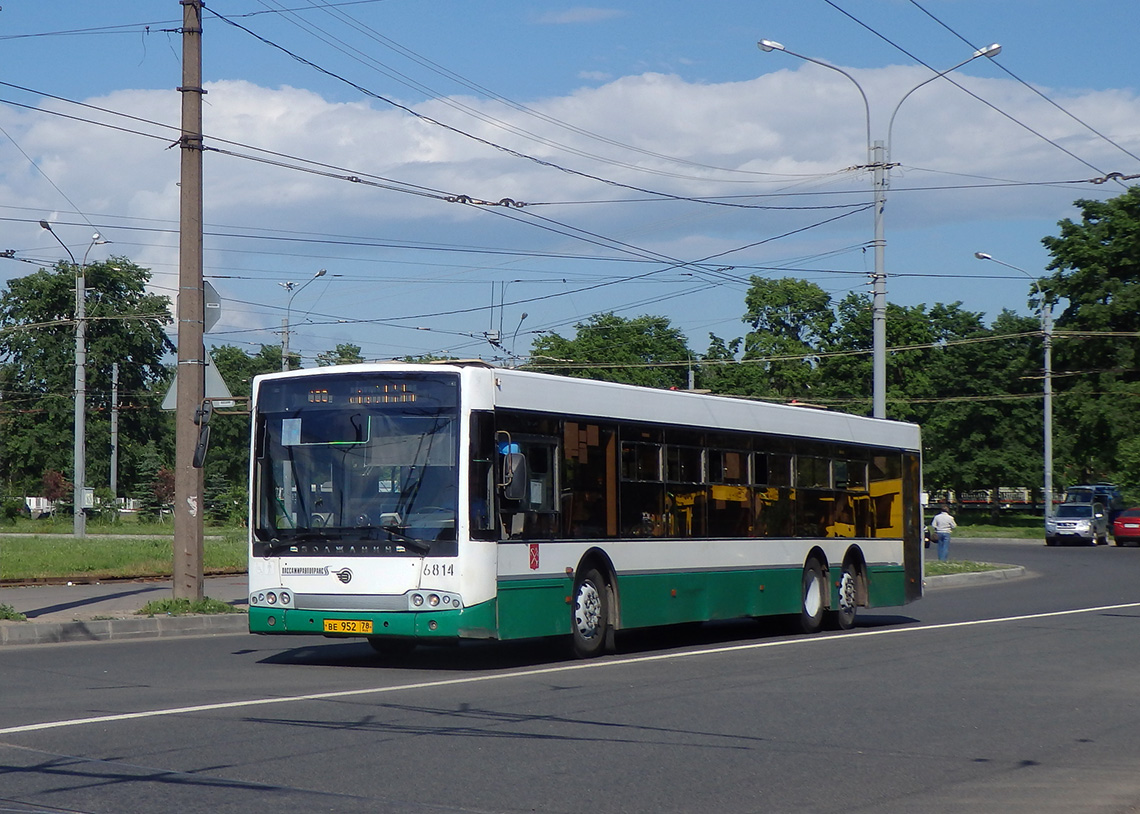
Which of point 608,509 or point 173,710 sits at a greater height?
point 608,509

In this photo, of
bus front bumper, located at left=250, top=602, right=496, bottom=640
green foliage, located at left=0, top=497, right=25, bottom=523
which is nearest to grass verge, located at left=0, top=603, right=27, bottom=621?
bus front bumper, located at left=250, top=602, right=496, bottom=640

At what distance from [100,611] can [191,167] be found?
591 cm

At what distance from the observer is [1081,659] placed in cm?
1449

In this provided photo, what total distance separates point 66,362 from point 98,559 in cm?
4279

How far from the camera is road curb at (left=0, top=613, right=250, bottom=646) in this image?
15586 millimetres

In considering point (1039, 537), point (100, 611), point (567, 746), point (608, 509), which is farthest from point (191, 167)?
point (1039, 537)

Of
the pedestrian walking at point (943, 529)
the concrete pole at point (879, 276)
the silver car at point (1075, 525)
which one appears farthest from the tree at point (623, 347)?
the concrete pole at point (879, 276)

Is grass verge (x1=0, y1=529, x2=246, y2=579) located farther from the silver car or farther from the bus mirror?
the silver car

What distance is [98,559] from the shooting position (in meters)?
30.5

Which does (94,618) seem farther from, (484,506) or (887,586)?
(887,586)

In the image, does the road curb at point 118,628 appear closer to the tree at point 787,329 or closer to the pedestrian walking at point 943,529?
the pedestrian walking at point 943,529

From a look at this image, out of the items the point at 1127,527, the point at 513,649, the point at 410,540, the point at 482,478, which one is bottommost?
the point at 1127,527

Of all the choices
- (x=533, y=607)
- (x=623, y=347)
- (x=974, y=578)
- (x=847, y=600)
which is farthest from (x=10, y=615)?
(x=623, y=347)

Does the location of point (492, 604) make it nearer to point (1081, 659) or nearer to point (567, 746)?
point (567, 746)
